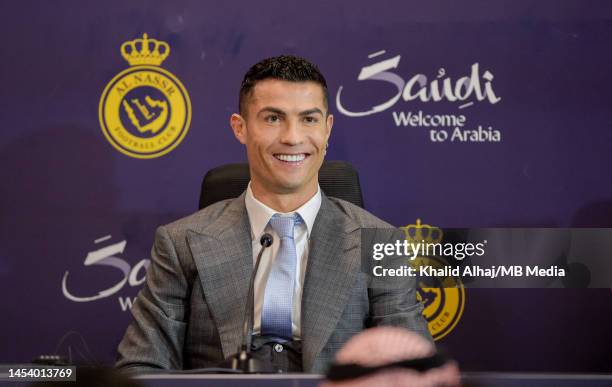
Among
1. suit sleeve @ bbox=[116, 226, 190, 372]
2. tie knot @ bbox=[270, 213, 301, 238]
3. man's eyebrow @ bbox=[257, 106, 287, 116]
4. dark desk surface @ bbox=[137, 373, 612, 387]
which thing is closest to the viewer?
dark desk surface @ bbox=[137, 373, 612, 387]

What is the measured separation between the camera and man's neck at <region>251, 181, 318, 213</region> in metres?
2.38

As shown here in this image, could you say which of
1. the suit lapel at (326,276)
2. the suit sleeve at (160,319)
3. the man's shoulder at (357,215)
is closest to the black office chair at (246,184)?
the man's shoulder at (357,215)

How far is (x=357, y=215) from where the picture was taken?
7.82 ft

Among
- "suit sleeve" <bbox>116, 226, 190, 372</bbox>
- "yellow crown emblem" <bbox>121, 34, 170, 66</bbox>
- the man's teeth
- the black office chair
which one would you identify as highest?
"yellow crown emblem" <bbox>121, 34, 170, 66</bbox>

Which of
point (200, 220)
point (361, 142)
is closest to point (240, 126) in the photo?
point (200, 220)

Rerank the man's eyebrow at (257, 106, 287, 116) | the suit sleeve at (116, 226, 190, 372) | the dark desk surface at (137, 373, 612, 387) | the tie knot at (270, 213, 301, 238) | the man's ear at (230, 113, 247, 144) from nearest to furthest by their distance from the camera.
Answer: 1. the dark desk surface at (137, 373, 612, 387)
2. the suit sleeve at (116, 226, 190, 372)
3. the tie knot at (270, 213, 301, 238)
4. the man's eyebrow at (257, 106, 287, 116)
5. the man's ear at (230, 113, 247, 144)

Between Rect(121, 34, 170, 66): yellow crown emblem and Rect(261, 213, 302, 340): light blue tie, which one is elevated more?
Rect(121, 34, 170, 66): yellow crown emblem

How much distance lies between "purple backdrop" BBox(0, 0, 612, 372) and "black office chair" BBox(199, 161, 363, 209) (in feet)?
2.94

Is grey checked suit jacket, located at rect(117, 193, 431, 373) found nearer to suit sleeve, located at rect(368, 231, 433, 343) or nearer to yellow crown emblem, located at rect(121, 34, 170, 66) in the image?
suit sleeve, located at rect(368, 231, 433, 343)

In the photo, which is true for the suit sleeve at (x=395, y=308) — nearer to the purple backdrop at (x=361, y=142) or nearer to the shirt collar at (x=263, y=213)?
the shirt collar at (x=263, y=213)

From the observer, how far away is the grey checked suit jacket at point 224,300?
2.11 metres

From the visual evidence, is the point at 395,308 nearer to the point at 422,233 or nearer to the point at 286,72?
the point at 286,72

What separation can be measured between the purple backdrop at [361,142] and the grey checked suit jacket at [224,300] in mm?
1300

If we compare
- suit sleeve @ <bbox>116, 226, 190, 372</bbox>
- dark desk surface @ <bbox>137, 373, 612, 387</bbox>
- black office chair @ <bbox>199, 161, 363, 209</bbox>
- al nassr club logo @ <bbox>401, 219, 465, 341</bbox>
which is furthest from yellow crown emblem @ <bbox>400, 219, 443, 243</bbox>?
dark desk surface @ <bbox>137, 373, 612, 387</bbox>
